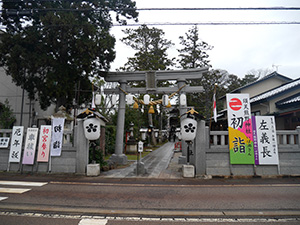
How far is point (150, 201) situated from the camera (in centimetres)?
600

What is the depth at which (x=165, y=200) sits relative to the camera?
6.08 metres

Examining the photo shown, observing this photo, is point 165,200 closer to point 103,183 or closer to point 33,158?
point 103,183

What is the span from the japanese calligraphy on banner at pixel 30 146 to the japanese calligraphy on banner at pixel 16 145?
42cm

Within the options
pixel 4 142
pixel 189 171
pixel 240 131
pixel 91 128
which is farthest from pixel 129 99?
pixel 4 142

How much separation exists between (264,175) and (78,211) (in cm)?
851

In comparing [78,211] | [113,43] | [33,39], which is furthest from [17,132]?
[113,43]

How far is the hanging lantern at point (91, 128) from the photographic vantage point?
32.2ft

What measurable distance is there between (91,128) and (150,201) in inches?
207

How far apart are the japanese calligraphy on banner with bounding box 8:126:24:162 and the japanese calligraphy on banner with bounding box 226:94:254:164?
11.1 meters

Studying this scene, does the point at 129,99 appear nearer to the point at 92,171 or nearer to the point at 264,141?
the point at 92,171

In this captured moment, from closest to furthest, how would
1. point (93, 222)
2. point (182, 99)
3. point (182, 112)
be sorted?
point (93, 222)
point (182, 99)
point (182, 112)

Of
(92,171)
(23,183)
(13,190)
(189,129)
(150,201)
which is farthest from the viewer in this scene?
(92,171)

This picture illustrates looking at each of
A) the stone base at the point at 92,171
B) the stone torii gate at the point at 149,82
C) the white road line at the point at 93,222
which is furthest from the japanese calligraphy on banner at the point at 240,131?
the white road line at the point at 93,222

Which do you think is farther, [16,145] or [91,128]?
[16,145]
